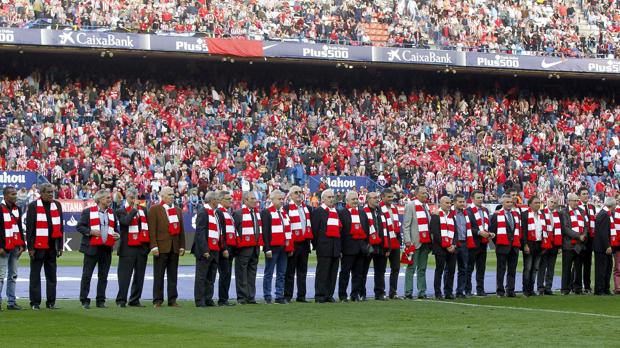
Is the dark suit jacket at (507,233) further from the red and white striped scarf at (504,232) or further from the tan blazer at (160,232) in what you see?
the tan blazer at (160,232)

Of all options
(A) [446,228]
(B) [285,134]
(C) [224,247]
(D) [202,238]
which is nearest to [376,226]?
(A) [446,228]

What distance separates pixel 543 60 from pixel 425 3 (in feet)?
19.4

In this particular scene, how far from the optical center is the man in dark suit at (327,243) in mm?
21188

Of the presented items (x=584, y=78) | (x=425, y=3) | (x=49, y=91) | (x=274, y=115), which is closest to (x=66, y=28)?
(x=49, y=91)

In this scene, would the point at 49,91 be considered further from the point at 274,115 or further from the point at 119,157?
the point at 274,115

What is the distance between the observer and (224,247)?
20.2 metres

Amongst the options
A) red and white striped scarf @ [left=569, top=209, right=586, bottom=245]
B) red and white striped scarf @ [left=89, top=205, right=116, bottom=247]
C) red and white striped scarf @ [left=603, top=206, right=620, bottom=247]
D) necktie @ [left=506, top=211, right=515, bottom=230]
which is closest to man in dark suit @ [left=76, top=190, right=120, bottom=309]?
red and white striped scarf @ [left=89, top=205, right=116, bottom=247]

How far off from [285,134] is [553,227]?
84.5 feet

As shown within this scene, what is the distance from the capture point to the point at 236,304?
20.3 meters

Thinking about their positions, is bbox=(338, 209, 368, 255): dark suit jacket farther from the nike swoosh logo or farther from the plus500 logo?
the nike swoosh logo

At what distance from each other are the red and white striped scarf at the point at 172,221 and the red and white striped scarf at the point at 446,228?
15.9ft

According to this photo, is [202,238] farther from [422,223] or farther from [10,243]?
[422,223]

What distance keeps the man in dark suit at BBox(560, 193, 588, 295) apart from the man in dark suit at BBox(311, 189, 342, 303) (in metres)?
4.72

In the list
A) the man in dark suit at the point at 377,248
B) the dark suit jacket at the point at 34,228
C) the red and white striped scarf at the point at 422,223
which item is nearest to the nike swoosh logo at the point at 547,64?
the red and white striped scarf at the point at 422,223
